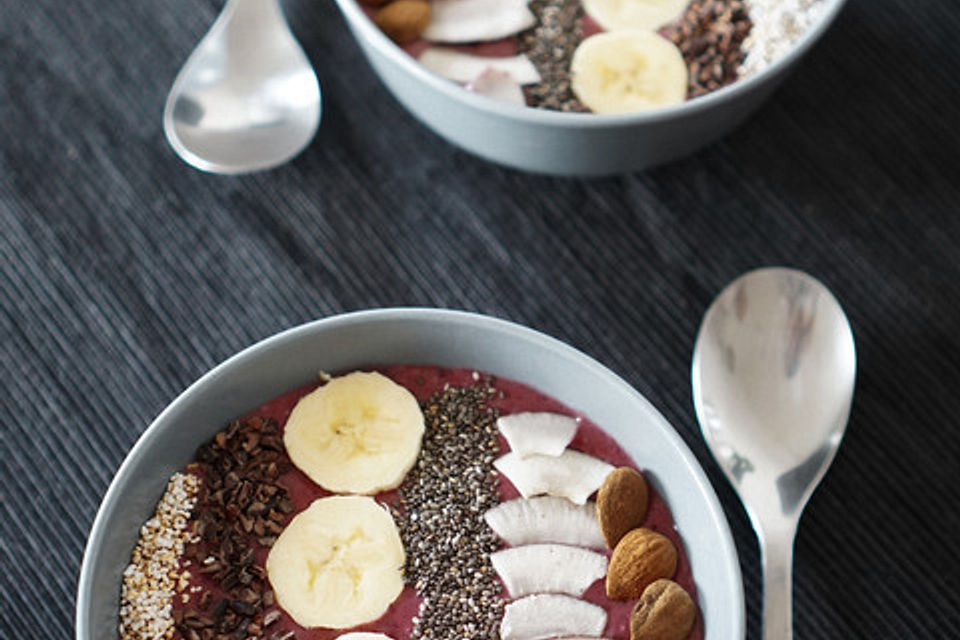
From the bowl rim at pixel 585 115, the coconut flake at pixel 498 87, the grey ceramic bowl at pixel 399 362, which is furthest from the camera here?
the coconut flake at pixel 498 87

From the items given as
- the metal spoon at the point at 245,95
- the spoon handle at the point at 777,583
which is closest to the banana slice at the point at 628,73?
the metal spoon at the point at 245,95

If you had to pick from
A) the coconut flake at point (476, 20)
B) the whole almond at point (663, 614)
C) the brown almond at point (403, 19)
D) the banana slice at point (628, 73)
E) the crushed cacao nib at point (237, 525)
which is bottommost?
the whole almond at point (663, 614)

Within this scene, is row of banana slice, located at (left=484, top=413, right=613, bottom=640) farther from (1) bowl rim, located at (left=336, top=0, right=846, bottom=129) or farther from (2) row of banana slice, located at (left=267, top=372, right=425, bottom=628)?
(1) bowl rim, located at (left=336, top=0, right=846, bottom=129)

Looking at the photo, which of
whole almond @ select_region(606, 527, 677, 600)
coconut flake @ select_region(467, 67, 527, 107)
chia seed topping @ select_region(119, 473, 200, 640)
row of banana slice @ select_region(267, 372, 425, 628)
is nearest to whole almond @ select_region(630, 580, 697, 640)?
whole almond @ select_region(606, 527, 677, 600)

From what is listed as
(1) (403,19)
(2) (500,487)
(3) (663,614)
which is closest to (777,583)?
(3) (663,614)

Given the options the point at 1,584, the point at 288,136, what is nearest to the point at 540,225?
the point at 288,136

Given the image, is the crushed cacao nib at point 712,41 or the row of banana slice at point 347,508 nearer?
the row of banana slice at point 347,508

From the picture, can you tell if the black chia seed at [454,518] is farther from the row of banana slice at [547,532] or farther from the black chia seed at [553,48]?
the black chia seed at [553,48]

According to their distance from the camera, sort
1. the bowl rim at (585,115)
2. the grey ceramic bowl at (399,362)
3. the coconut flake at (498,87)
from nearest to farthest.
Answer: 1. the grey ceramic bowl at (399,362)
2. the bowl rim at (585,115)
3. the coconut flake at (498,87)
